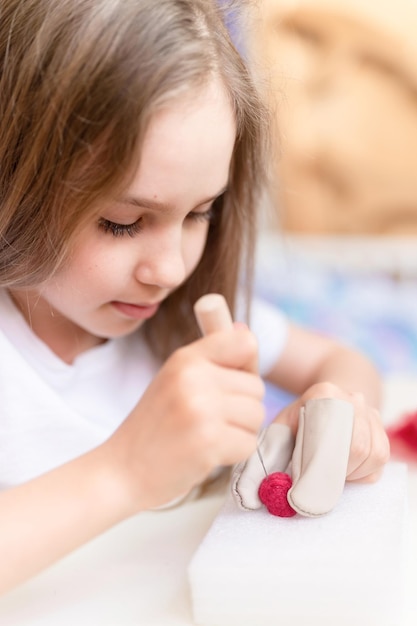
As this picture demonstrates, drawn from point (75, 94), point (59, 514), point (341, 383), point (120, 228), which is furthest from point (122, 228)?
point (341, 383)

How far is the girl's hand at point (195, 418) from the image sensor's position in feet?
1.50

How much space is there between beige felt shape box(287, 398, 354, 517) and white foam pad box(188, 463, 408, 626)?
0.05 feet

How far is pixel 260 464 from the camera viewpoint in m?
0.55

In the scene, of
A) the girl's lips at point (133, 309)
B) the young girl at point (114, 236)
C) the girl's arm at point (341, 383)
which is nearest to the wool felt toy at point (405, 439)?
the girl's arm at point (341, 383)

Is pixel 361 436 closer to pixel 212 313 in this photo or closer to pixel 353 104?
pixel 212 313

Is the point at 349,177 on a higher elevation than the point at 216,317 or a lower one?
lower

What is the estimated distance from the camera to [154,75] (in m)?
0.52

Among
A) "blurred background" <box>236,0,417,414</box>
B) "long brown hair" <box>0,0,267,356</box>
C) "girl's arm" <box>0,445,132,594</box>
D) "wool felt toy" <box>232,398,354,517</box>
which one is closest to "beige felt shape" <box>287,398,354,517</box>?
"wool felt toy" <box>232,398,354,517</box>

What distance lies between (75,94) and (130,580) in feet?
1.09

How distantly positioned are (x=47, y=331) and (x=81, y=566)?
24 centimetres

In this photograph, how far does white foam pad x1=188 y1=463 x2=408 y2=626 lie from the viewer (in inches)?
17.8

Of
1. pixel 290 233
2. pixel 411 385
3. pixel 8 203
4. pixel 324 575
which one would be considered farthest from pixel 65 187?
pixel 290 233

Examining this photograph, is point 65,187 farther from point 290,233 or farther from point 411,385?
point 290,233

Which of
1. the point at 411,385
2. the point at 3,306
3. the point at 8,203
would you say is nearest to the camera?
the point at 8,203
